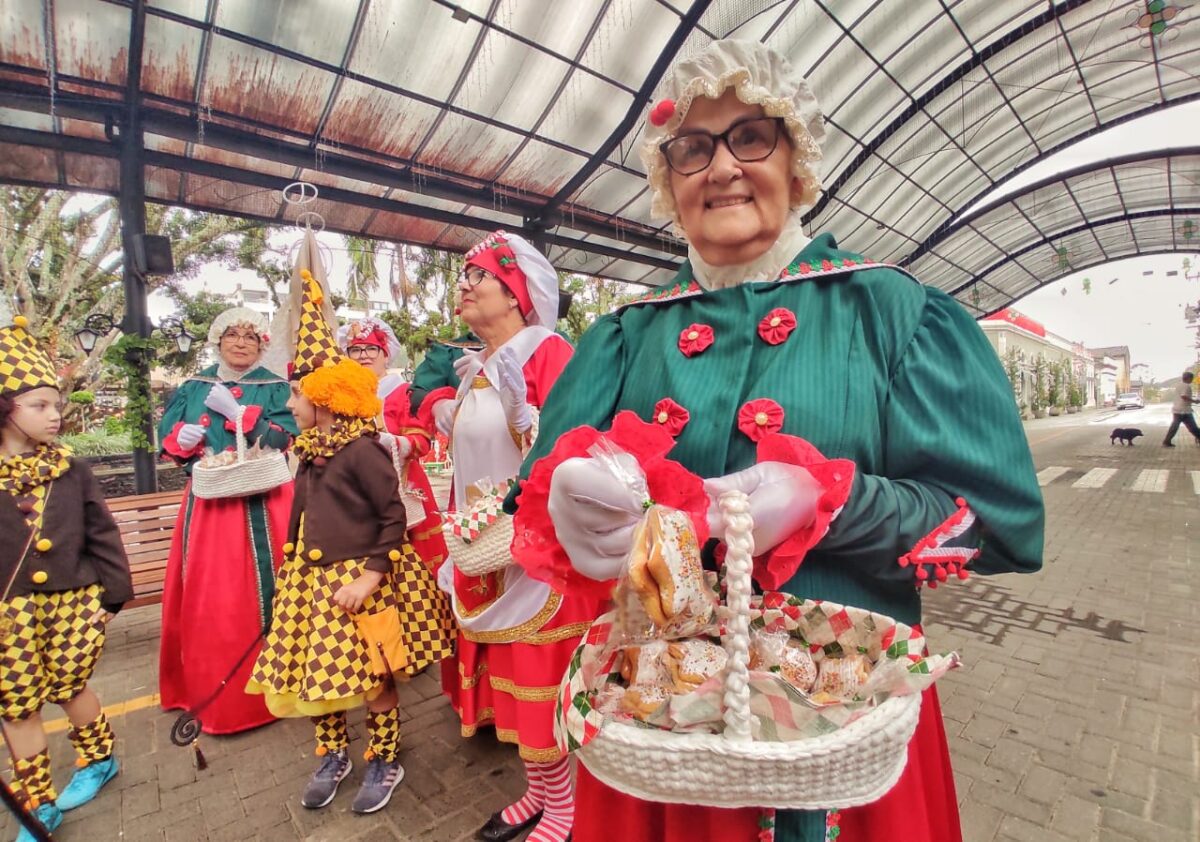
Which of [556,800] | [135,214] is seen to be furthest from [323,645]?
[135,214]

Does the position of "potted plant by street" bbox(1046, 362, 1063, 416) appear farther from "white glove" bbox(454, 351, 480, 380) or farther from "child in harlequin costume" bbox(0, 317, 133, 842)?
"child in harlequin costume" bbox(0, 317, 133, 842)

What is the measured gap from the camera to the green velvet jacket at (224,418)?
11.2ft

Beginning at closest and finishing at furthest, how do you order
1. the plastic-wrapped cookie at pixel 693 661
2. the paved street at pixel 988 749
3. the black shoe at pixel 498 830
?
the plastic-wrapped cookie at pixel 693 661 → the black shoe at pixel 498 830 → the paved street at pixel 988 749

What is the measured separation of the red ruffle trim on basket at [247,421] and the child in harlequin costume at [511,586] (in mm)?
1604

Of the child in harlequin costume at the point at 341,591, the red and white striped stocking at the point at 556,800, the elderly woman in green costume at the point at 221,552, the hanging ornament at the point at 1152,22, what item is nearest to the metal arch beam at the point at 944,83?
the hanging ornament at the point at 1152,22

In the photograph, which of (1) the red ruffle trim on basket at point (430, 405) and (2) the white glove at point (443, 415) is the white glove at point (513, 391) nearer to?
(2) the white glove at point (443, 415)

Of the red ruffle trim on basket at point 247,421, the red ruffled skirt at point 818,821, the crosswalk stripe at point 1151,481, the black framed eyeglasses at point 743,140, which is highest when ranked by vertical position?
the black framed eyeglasses at point 743,140

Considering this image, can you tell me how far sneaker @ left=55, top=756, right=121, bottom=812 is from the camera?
8.30 ft

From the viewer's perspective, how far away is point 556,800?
219cm

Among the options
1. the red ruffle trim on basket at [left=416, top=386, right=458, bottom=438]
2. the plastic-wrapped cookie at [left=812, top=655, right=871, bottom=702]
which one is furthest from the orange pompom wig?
the plastic-wrapped cookie at [left=812, top=655, right=871, bottom=702]

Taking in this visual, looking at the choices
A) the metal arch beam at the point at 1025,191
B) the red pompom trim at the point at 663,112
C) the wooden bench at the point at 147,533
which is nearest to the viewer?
the red pompom trim at the point at 663,112

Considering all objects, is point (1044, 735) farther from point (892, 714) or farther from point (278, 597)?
point (278, 597)

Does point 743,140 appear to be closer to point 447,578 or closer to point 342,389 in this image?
point 342,389

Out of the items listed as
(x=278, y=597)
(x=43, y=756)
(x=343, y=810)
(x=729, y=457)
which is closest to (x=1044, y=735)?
(x=729, y=457)
